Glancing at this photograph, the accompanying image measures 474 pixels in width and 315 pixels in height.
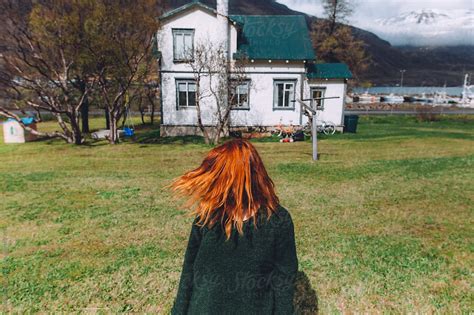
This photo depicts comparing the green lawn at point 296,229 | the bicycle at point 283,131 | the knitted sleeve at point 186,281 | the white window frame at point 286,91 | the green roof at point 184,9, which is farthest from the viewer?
the white window frame at point 286,91

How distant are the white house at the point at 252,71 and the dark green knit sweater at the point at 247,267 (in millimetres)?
18671

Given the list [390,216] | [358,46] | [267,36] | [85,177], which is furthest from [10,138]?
[358,46]

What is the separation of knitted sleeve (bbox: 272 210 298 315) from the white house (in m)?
18.6

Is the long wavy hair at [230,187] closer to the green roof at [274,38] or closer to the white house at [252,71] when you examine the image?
the white house at [252,71]

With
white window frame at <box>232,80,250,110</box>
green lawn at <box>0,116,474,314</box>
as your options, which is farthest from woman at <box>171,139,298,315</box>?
white window frame at <box>232,80,250,110</box>

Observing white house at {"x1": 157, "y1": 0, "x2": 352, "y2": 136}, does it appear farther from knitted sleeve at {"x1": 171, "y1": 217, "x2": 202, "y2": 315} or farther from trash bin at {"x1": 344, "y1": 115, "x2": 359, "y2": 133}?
knitted sleeve at {"x1": 171, "y1": 217, "x2": 202, "y2": 315}

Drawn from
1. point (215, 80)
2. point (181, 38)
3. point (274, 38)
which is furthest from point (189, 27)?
point (274, 38)

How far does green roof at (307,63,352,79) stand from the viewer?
2280 centimetres

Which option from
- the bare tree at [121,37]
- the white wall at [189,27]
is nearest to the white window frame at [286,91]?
the white wall at [189,27]

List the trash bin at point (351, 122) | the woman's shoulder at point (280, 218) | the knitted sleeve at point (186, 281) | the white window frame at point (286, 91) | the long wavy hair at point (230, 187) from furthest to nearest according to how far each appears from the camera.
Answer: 1. the trash bin at point (351, 122)
2. the white window frame at point (286, 91)
3. the knitted sleeve at point (186, 281)
4. the woman's shoulder at point (280, 218)
5. the long wavy hair at point (230, 187)

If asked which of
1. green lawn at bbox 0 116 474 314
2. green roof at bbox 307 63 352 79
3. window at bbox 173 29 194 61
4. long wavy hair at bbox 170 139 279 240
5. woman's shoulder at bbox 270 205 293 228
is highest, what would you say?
window at bbox 173 29 194 61

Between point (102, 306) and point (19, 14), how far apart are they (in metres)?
18.0

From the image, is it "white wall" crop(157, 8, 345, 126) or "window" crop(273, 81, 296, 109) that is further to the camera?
"window" crop(273, 81, 296, 109)

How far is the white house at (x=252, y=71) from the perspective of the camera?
20.6 metres
